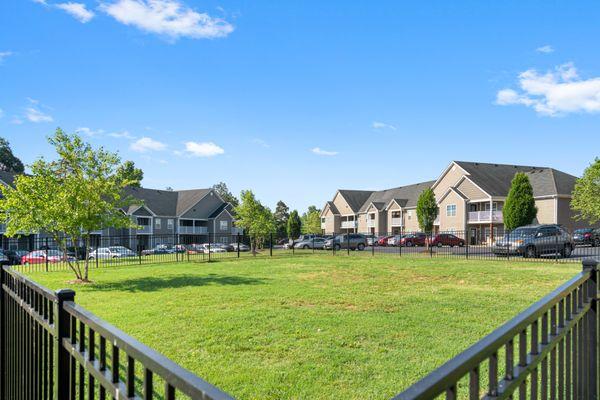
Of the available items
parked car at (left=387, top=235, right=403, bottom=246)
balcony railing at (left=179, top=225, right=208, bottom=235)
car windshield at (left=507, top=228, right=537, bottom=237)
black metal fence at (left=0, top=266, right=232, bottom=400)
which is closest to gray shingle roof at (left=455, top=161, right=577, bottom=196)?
parked car at (left=387, top=235, right=403, bottom=246)

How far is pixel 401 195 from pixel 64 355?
203 ft

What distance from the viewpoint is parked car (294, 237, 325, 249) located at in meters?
43.0

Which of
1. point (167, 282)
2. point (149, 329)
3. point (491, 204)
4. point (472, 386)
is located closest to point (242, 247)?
point (491, 204)

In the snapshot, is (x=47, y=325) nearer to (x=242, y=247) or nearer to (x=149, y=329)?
(x=149, y=329)

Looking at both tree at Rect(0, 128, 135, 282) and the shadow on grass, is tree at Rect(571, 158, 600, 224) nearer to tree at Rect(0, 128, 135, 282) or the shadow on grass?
the shadow on grass

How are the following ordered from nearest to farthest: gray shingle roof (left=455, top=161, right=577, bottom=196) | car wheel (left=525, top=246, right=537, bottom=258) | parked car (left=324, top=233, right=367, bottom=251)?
car wheel (left=525, top=246, right=537, bottom=258) → parked car (left=324, top=233, right=367, bottom=251) → gray shingle roof (left=455, top=161, right=577, bottom=196)

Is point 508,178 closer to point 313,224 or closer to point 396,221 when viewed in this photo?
point 396,221

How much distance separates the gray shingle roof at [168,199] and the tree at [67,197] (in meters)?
41.3

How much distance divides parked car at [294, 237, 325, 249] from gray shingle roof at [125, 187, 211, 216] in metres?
19.4

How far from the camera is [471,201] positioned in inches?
1829

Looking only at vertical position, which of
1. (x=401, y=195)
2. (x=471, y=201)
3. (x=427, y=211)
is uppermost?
(x=401, y=195)

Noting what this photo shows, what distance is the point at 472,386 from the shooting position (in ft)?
4.67

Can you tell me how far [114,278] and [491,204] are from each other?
1504 inches

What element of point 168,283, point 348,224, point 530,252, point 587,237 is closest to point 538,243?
point 530,252
